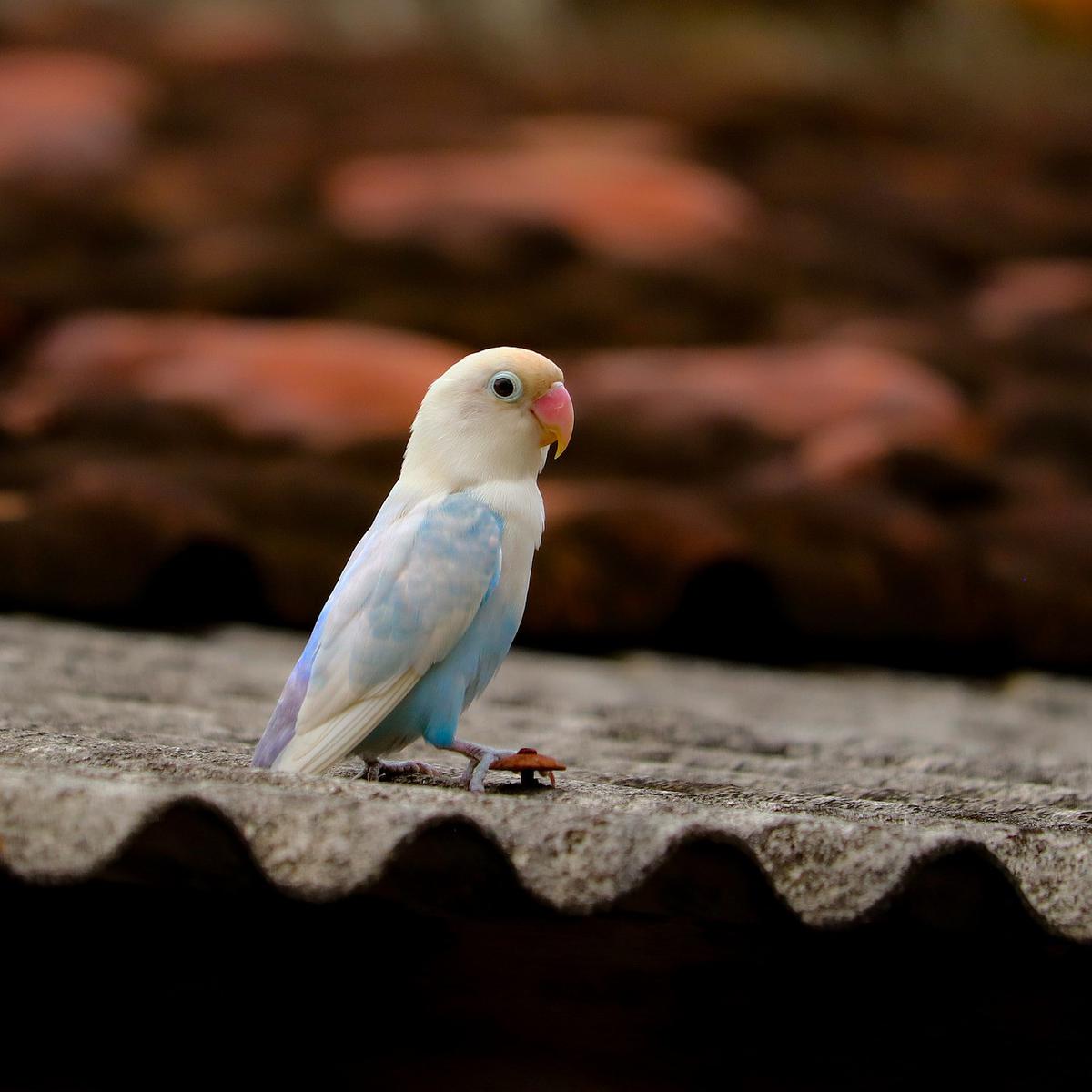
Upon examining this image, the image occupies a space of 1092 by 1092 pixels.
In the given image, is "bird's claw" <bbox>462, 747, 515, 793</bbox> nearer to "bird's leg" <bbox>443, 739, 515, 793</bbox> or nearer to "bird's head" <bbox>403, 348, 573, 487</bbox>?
"bird's leg" <bbox>443, 739, 515, 793</bbox>

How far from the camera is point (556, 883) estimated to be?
145cm

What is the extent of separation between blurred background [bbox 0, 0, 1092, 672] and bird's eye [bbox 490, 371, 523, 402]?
300 centimetres

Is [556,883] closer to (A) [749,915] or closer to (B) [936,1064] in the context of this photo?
(A) [749,915]

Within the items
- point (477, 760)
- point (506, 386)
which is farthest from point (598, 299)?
point (477, 760)


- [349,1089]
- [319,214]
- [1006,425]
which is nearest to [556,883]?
[349,1089]

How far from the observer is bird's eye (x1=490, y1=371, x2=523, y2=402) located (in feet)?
6.75

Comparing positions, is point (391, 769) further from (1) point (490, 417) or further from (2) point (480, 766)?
(1) point (490, 417)

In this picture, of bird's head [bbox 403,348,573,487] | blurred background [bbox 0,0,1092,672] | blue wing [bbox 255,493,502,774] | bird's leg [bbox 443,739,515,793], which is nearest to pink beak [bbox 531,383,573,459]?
bird's head [bbox 403,348,573,487]

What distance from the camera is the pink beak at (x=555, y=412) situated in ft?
6.79

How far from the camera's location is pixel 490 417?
2064 mm

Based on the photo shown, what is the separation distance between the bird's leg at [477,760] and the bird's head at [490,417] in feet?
1.31

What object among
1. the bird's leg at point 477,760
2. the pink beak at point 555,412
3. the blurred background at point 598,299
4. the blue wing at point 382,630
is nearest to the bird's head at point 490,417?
the pink beak at point 555,412

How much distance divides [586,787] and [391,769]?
28 cm

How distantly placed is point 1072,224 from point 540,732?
7.77 meters
